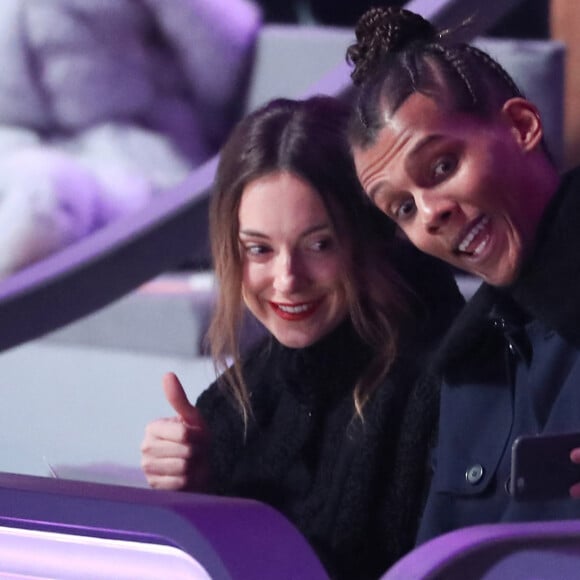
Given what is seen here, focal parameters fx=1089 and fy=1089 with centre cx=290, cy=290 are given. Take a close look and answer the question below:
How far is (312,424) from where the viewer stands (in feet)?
2.99

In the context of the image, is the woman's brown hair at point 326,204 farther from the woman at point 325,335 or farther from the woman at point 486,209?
the woman at point 486,209

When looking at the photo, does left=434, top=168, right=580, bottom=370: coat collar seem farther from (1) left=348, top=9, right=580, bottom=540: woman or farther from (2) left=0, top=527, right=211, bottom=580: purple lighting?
(2) left=0, top=527, right=211, bottom=580: purple lighting

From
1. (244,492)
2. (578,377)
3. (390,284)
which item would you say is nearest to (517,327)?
(578,377)

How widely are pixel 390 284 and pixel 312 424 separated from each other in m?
0.14

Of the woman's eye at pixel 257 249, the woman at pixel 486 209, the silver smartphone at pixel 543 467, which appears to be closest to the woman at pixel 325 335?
the woman's eye at pixel 257 249

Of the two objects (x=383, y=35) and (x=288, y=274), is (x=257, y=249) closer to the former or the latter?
(x=288, y=274)

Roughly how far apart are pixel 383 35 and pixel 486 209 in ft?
0.48

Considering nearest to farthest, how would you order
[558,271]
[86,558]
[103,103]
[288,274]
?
[86,558] → [558,271] → [288,274] → [103,103]

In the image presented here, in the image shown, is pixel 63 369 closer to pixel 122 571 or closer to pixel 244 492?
pixel 244 492

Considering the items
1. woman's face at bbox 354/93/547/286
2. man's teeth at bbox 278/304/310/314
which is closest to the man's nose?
woman's face at bbox 354/93/547/286

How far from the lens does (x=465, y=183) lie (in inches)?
27.0

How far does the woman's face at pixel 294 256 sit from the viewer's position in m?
0.88

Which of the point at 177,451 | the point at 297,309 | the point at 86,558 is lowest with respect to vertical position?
the point at 177,451

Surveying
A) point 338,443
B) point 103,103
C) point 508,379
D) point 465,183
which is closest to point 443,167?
point 465,183
